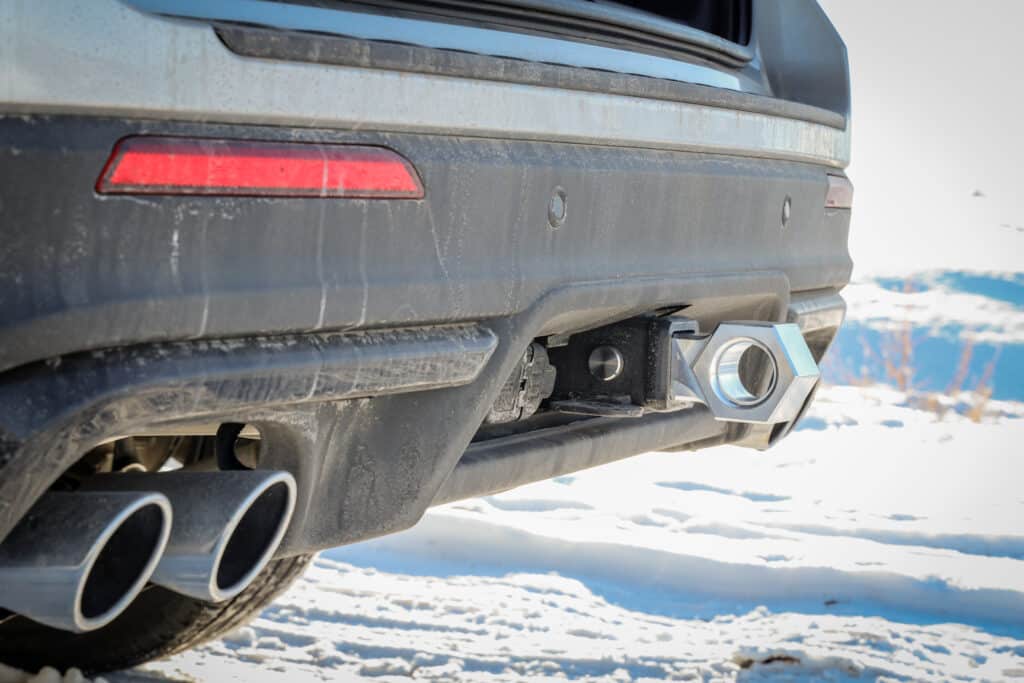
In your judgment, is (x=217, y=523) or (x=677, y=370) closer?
(x=217, y=523)

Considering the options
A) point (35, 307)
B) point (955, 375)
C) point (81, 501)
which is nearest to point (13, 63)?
point (35, 307)

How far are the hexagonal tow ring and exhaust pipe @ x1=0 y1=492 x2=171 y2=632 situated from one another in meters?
1.15

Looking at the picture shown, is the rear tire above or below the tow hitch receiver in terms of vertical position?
below

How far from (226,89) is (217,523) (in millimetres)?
504

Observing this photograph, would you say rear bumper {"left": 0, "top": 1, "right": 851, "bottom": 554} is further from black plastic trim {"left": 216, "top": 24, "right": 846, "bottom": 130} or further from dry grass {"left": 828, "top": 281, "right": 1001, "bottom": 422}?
dry grass {"left": 828, "top": 281, "right": 1001, "bottom": 422}

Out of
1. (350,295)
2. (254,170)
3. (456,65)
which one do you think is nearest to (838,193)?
(456,65)

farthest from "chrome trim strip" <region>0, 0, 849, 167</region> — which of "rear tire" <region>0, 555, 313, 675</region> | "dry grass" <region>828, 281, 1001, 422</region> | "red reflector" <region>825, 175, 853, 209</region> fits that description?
"dry grass" <region>828, 281, 1001, 422</region>

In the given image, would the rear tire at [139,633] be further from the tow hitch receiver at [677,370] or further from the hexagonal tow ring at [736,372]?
the hexagonal tow ring at [736,372]

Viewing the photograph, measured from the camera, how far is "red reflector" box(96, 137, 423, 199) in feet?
5.07

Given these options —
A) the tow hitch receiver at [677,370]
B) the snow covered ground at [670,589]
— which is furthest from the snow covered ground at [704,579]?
the tow hitch receiver at [677,370]

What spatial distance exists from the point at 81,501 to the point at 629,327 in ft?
3.94

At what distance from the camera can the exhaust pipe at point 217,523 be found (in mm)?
1735

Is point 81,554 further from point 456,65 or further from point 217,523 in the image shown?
point 456,65

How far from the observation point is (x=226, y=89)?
5.35 ft
